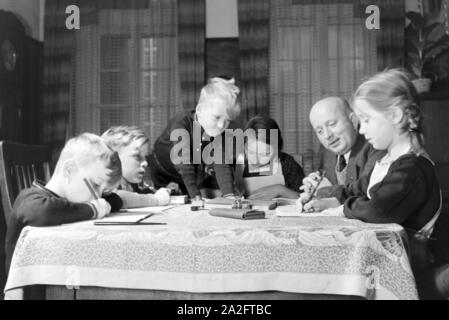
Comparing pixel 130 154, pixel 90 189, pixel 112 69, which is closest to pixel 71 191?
pixel 90 189

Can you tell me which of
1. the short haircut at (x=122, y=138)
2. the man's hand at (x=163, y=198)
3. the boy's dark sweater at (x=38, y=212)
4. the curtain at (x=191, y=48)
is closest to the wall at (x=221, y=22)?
the curtain at (x=191, y=48)

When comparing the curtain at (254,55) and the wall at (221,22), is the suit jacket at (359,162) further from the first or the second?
the wall at (221,22)

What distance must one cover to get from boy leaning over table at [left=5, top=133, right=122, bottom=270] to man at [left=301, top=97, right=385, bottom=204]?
689mm

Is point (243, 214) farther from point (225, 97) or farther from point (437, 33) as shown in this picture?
point (437, 33)

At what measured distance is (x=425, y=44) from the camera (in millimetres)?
3244

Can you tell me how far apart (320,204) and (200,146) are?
0.77 metres

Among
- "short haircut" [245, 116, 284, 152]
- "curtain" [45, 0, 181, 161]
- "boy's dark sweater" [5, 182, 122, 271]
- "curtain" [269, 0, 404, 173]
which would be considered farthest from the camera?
"curtain" [269, 0, 404, 173]

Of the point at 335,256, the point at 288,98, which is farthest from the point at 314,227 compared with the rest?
the point at 288,98

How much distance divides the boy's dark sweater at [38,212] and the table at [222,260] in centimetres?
4

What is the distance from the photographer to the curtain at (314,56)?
3670mm

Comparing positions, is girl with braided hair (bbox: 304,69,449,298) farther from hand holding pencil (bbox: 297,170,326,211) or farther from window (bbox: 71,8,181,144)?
window (bbox: 71,8,181,144)

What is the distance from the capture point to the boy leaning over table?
0.99 metres

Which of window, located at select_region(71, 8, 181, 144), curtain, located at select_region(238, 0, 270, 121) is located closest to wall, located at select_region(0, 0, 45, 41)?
window, located at select_region(71, 8, 181, 144)
